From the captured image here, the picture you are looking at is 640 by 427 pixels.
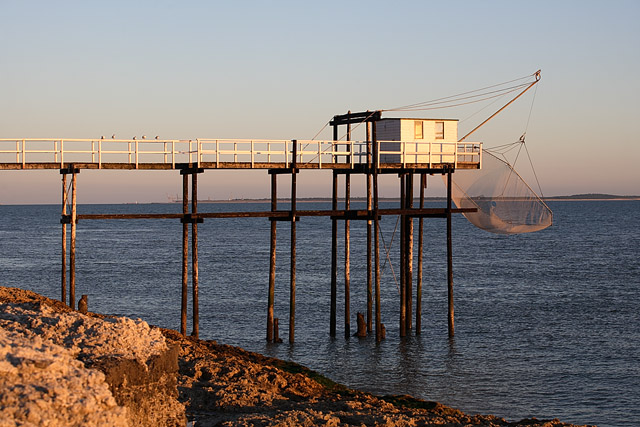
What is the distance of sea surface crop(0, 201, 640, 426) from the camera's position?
24.1 metres

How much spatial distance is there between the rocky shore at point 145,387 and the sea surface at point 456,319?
4888 mm

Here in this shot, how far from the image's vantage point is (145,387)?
42.2 feet

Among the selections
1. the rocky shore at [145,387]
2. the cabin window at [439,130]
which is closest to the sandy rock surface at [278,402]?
the rocky shore at [145,387]

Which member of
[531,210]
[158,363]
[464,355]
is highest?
[531,210]

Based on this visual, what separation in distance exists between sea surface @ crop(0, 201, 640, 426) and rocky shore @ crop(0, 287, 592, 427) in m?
4.89

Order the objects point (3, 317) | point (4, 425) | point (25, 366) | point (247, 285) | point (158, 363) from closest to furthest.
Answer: point (4, 425)
point (25, 366)
point (158, 363)
point (3, 317)
point (247, 285)

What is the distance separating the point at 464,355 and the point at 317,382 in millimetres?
9906

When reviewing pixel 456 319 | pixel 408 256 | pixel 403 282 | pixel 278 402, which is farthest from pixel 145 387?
pixel 456 319

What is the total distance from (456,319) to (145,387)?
25.8 m

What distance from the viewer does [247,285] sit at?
4931 cm

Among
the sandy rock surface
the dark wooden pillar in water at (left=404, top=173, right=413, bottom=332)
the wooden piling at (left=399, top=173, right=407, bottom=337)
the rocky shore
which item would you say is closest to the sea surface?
the wooden piling at (left=399, top=173, right=407, bottom=337)

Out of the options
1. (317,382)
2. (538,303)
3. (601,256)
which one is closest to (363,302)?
(538,303)

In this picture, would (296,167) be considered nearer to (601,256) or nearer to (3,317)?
(3,317)

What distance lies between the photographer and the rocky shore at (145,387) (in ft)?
34.6
